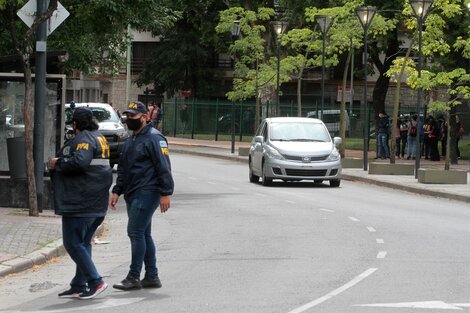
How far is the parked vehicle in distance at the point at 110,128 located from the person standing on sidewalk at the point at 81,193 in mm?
20080

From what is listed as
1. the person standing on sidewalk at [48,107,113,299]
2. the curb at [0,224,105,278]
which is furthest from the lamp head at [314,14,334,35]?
the person standing on sidewalk at [48,107,113,299]

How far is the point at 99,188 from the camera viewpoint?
11281 millimetres

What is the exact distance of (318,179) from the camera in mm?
29641

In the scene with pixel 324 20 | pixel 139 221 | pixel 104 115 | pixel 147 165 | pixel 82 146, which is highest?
pixel 324 20

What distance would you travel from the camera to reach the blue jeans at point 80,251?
441 inches

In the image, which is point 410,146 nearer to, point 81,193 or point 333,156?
point 333,156

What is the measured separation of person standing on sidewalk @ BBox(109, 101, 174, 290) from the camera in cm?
1151

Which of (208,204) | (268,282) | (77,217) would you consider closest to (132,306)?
(77,217)

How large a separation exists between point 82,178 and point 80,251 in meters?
0.68

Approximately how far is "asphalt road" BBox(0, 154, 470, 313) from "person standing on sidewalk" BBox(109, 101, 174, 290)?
1.11 feet

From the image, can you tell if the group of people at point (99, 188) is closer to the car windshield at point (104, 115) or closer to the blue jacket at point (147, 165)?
the blue jacket at point (147, 165)

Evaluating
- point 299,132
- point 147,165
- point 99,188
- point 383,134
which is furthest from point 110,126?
point 99,188

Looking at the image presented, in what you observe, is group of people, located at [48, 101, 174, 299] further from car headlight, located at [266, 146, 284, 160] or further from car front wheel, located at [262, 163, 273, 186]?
car front wheel, located at [262, 163, 273, 186]

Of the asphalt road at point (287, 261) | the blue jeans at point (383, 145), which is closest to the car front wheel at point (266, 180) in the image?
the asphalt road at point (287, 261)
